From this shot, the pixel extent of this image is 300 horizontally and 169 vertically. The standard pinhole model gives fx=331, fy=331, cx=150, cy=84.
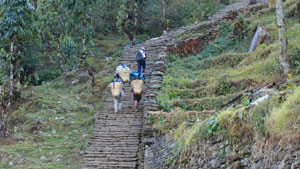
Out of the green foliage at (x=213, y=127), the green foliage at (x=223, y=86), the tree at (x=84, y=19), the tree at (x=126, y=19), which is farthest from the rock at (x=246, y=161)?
the tree at (x=126, y=19)

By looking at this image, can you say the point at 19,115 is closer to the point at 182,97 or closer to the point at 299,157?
the point at 182,97

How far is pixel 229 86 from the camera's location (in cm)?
1109

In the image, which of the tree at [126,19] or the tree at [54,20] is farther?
the tree at [54,20]

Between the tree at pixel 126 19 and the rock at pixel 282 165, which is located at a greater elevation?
the tree at pixel 126 19

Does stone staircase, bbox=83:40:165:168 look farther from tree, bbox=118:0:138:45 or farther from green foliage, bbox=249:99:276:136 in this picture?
tree, bbox=118:0:138:45

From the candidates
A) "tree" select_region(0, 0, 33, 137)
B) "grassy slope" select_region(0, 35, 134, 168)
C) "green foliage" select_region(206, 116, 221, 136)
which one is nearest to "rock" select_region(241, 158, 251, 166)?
"green foliage" select_region(206, 116, 221, 136)

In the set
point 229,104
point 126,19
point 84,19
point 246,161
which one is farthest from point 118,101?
point 126,19

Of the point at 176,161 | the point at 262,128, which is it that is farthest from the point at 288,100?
the point at 176,161

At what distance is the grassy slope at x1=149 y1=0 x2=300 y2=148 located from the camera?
4656mm

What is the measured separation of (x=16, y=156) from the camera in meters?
10.2

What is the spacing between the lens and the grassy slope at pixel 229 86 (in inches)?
183

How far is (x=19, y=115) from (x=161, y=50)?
7397mm

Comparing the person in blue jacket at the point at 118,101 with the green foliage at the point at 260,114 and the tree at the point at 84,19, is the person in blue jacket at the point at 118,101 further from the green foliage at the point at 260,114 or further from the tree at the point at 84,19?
the green foliage at the point at 260,114

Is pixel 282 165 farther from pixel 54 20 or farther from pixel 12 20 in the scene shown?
pixel 54 20
